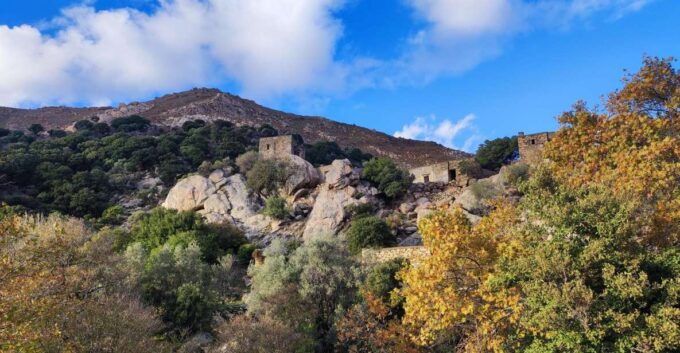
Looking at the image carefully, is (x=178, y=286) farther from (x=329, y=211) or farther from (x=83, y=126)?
(x=83, y=126)

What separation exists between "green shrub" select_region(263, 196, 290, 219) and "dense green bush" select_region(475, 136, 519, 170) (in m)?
23.1

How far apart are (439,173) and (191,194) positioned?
68.1 ft

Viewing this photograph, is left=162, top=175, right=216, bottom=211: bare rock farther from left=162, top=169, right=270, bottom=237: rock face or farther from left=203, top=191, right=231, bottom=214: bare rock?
left=203, top=191, right=231, bottom=214: bare rock

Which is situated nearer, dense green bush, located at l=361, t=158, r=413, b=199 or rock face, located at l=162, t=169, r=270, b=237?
rock face, located at l=162, t=169, r=270, b=237

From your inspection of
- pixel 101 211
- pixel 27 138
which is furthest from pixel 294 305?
pixel 27 138

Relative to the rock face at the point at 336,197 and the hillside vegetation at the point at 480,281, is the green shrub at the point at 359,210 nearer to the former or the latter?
the rock face at the point at 336,197

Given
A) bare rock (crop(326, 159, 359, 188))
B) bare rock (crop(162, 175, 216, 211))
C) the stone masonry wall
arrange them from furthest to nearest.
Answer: the stone masonry wall
bare rock (crop(162, 175, 216, 211))
bare rock (crop(326, 159, 359, 188))

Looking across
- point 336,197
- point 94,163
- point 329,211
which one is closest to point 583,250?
point 329,211

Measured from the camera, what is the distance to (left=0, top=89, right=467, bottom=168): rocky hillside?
89.5 m

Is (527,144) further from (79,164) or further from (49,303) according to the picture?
(79,164)

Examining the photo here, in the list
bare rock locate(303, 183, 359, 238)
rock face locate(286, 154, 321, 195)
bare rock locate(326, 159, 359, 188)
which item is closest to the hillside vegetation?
bare rock locate(303, 183, 359, 238)

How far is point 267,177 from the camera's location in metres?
42.5

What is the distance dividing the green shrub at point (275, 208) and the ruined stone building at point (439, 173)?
46.2 feet

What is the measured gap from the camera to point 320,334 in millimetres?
20969
